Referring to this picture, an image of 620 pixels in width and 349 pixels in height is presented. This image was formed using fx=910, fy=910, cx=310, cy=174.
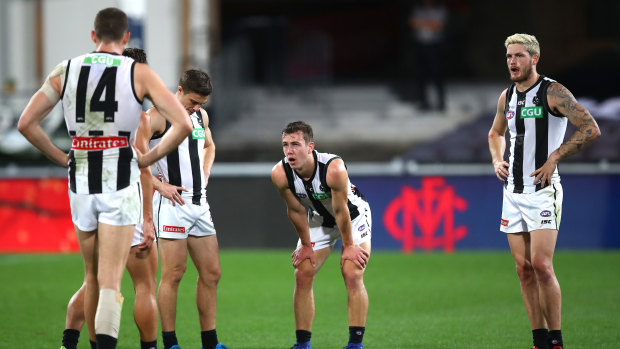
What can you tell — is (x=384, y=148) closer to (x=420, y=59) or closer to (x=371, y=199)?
(x=420, y=59)

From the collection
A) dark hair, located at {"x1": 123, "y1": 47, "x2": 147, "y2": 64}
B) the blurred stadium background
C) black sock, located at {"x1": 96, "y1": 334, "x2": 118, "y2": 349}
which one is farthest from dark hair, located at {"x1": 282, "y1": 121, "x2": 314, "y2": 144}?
the blurred stadium background

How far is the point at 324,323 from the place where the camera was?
26.4 ft

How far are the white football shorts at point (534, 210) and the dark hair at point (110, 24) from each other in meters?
2.97

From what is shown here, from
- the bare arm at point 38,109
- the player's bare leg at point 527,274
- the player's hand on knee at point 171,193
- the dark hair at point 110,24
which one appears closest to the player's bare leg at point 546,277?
the player's bare leg at point 527,274

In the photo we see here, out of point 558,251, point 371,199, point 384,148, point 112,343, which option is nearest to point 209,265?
point 112,343

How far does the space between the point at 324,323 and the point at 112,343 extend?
10.6 ft

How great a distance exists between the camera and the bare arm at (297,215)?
6.48 meters

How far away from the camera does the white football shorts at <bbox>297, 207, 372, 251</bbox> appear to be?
6660 millimetres

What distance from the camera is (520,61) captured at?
6219 mm

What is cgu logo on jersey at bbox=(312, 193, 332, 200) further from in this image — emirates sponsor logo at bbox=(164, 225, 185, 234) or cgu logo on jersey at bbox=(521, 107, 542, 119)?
cgu logo on jersey at bbox=(521, 107, 542, 119)

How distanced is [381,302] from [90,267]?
4.54 m

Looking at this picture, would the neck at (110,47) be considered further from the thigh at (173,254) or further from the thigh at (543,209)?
the thigh at (543,209)

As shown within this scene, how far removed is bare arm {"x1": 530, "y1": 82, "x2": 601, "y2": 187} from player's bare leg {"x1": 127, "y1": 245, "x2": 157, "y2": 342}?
8.95 feet

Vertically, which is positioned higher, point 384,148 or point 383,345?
point 384,148
